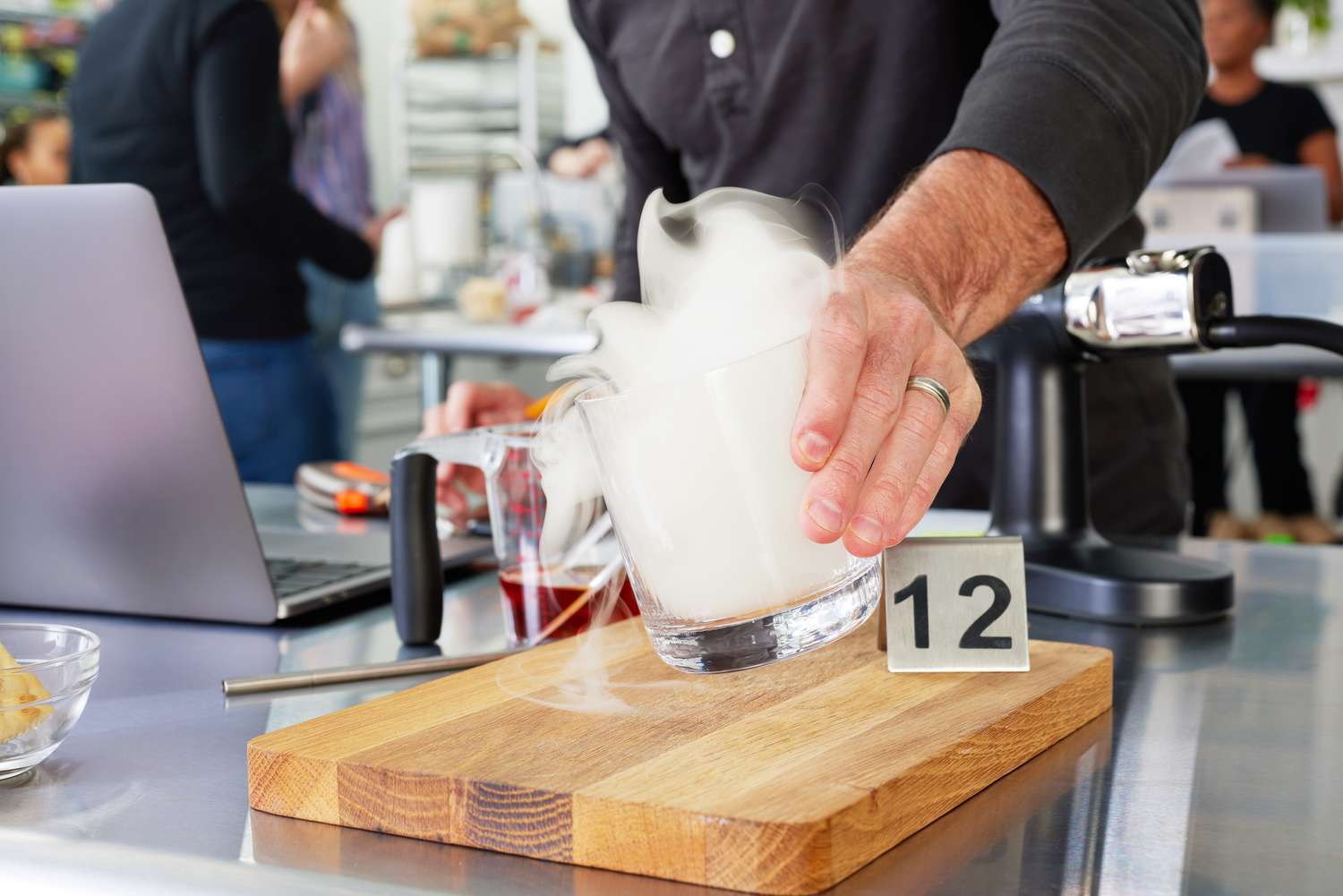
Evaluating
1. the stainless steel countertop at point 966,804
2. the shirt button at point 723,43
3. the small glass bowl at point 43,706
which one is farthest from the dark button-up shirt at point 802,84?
the small glass bowl at point 43,706

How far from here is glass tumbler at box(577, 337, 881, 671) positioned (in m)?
0.60

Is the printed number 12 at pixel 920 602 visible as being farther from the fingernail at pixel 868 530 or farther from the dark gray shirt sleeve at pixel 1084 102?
the dark gray shirt sleeve at pixel 1084 102

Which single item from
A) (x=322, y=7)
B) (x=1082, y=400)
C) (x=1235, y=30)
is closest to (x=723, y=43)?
(x=1082, y=400)

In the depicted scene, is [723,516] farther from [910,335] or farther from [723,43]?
[723,43]

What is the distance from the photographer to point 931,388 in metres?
0.66

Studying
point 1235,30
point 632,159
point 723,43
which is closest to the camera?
point 723,43

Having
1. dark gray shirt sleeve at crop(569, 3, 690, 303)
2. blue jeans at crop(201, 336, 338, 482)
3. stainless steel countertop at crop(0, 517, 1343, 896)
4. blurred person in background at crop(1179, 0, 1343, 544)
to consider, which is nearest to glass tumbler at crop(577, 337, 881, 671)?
stainless steel countertop at crop(0, 517, 1343, 896)

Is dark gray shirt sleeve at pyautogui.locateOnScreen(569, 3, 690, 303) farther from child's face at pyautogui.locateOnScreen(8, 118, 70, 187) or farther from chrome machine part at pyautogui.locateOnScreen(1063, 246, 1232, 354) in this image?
child's face at pyautogui.locateOnScreen(8, 118, 70, 187)

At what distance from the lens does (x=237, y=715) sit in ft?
2.52

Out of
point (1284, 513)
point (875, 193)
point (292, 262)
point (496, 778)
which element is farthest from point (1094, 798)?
point (1284, 513)

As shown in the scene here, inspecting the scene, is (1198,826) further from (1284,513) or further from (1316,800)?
(1284,513)

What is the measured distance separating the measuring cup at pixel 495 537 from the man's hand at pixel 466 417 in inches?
14.3

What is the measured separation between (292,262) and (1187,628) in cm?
225

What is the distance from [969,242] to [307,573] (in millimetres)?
574
